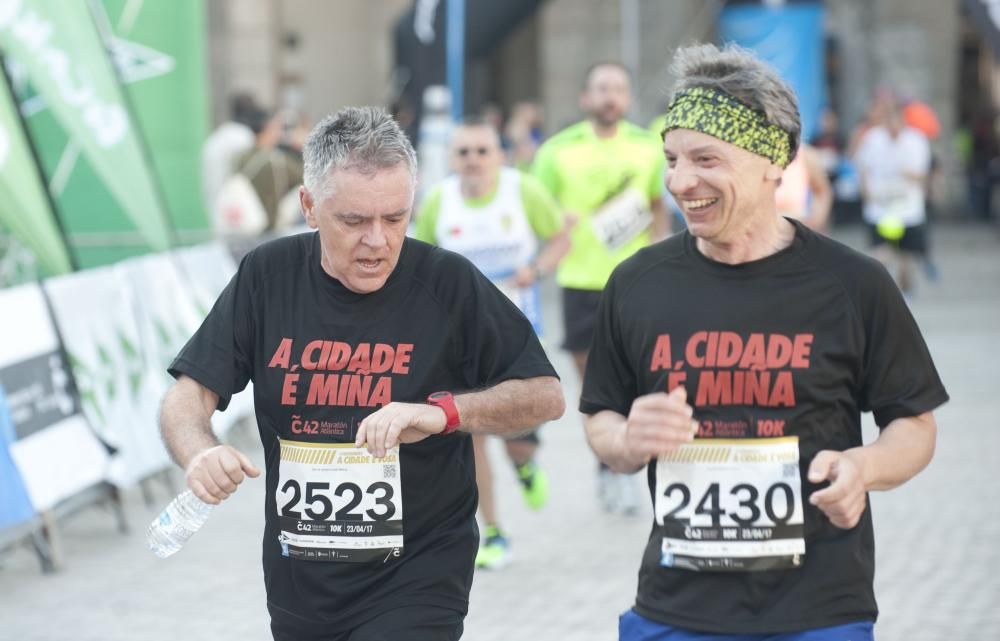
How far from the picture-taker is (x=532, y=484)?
825cm

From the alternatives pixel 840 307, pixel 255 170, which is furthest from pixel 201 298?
pixel 840 307

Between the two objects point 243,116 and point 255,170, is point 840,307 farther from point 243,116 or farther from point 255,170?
point 243,116

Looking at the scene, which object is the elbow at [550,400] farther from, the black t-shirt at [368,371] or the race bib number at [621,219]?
the race bib number at [621,219]

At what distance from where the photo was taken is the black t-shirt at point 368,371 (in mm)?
3699

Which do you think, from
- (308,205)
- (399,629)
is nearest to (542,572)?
(399,629)

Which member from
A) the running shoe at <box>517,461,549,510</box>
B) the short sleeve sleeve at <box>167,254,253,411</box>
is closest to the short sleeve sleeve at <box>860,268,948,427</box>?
the short sleeve sleeve at <box>167,254,253,411</box>

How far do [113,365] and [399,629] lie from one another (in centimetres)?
576

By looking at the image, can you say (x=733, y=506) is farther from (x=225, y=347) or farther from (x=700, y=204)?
(x=225, y=347)

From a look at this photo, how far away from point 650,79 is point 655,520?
79.3ft

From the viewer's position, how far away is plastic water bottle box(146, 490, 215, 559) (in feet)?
12.0

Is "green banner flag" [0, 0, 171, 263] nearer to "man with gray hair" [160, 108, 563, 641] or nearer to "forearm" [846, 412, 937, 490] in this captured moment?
"man with gray hair" [160, 108, 563, 641]

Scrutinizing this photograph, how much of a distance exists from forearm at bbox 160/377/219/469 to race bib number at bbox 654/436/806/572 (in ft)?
3.29

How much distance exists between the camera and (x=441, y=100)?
15367mm

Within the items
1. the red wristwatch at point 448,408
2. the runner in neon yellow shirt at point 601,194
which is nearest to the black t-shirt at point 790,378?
the red wristwatch at point 448,408
